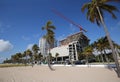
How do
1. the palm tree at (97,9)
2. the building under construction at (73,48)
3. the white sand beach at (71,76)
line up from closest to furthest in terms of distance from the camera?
1. the white sand beach at (71,76)
2. the palm tree at (97,9)
3. the building under construction at (73,48)

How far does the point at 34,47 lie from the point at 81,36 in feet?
199

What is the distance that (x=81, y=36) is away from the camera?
12462cm

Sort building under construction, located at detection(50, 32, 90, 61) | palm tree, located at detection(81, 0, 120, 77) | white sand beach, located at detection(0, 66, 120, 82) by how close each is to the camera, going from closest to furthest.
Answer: white sand beach, located at detection(0, 66, 120, 82), palm tree, located at detection(81, 0, 120, 77), building under construction, located at detection(50, 32, 90, 61)

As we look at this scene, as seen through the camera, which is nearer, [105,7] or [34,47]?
[105,7]

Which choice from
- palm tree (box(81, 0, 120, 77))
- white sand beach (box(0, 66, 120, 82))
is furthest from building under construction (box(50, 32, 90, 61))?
palm tree (box(81, 0, 120, 77))

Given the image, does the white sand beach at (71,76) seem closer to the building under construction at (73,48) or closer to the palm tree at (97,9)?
the palm tree at (97,9)

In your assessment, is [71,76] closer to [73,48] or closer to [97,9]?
[97,9]

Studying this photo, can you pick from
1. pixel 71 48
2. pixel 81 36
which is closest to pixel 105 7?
pixel 71 48

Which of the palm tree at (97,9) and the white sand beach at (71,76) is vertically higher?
the palm tree at (97,9)

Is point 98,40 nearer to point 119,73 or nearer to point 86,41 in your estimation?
point 119,73

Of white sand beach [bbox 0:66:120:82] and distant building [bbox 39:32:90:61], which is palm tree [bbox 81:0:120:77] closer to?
white sand beach [bbox 0:66:120:82]

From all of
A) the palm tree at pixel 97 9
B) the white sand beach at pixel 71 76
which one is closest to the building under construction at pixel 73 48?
the white sand beach at pixel 71 76

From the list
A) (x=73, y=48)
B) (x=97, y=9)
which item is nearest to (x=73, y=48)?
(x=73, y=48)

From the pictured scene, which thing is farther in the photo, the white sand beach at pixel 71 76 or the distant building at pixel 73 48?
the distant building at pixel 73 48
